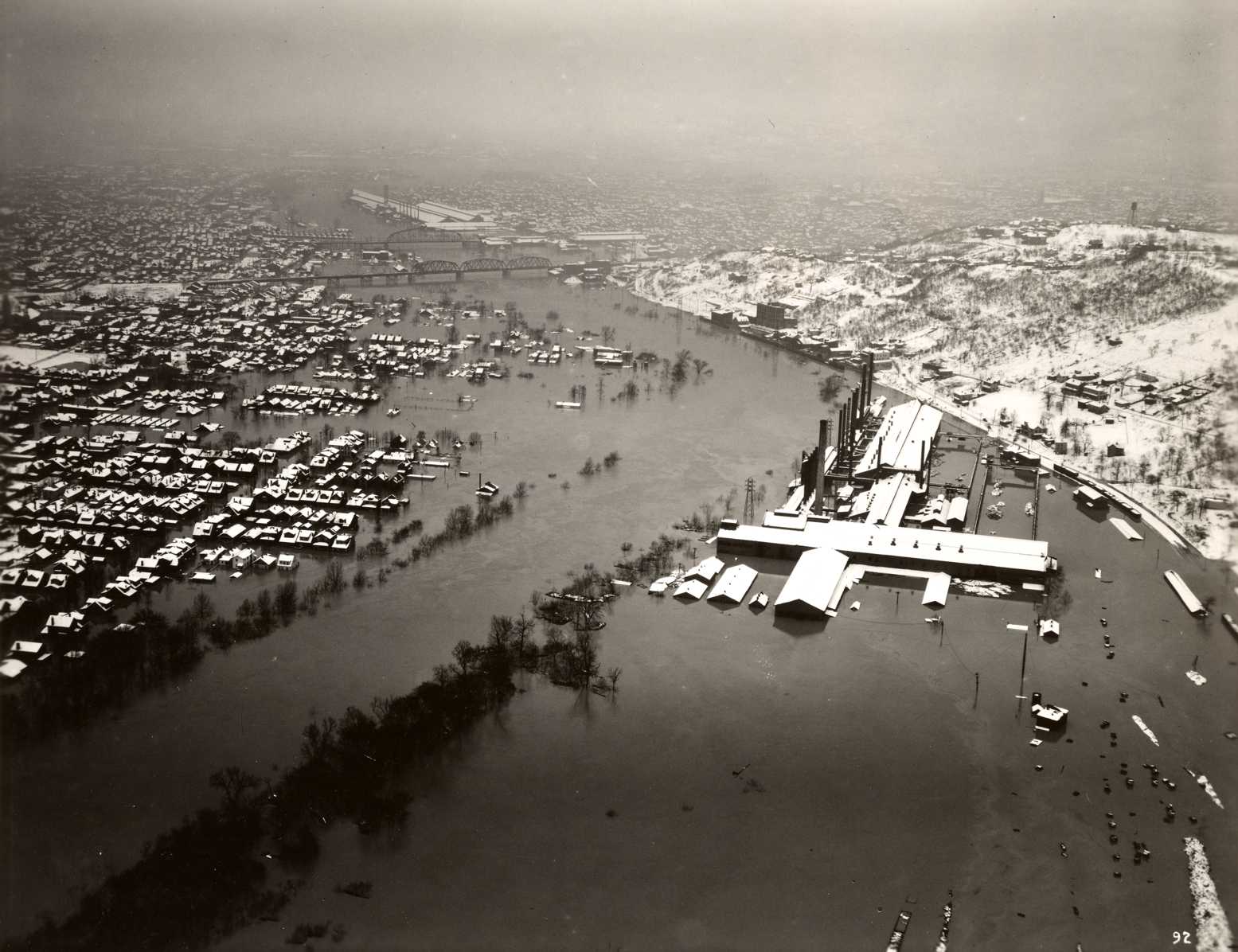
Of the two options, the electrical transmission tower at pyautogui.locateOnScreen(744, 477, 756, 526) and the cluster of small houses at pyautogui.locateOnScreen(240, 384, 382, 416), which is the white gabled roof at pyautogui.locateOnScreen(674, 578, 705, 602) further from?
the cluster of small houses at pyautogui.locateOnScreen(240, 384, 382, 416)

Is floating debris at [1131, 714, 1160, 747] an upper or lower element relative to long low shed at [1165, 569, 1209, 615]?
lower

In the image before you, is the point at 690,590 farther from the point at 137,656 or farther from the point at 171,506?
the point at 171,506

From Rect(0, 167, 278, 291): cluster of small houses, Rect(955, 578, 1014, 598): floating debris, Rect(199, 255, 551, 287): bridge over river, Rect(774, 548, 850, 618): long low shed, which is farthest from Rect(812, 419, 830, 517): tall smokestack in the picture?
Rect(199, 255, 551, 287): bridge over river

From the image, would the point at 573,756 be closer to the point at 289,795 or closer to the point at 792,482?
the point at 289,795

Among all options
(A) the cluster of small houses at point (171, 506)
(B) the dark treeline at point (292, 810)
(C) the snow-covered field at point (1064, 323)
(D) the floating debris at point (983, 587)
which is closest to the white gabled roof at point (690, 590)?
(B) the dark treeline at point (292, 810)

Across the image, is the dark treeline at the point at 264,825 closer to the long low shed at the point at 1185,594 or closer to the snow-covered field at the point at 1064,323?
the long low shed at the point at 1185,594

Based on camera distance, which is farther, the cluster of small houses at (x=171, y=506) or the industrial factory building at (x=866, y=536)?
the industrial factory building at (x=866, y=536)

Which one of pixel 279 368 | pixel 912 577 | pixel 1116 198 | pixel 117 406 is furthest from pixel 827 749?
pixel 1116 198
